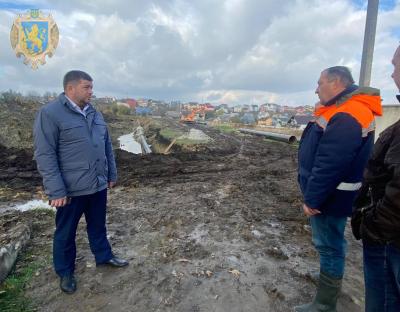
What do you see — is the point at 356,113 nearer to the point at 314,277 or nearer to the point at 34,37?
the point at 314,277

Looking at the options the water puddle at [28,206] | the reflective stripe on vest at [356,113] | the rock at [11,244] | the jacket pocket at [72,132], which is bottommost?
the water puddle at [28,206]

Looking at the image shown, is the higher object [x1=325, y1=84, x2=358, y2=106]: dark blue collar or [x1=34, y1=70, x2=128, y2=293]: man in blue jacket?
[x1=325, y1=84, x2=358, y2=106]: dark blue collar

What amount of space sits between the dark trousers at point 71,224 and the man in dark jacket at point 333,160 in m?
2.17

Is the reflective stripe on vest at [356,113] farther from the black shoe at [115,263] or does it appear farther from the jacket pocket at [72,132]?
the black shoe at [115,263]

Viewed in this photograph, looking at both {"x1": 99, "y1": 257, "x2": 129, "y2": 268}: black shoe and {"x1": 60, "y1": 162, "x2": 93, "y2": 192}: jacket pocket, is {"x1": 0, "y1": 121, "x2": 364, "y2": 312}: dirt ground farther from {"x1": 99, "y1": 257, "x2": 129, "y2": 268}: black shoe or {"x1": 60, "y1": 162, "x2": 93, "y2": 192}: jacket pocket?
{"x1": 60, "y1": 162, "x2": 93, "y2": 192}: jacket pocket

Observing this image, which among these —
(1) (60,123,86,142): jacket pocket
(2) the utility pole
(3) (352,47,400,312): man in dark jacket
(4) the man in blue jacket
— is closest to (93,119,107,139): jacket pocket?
(4) the man in blue jacket

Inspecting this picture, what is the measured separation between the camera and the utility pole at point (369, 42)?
19.4 ft

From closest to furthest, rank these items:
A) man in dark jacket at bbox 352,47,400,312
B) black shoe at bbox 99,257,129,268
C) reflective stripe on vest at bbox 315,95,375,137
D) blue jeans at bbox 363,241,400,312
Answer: man in dark jacket at bbox 352,47,400,312 → blue jeans at bbox 363,241,400,312 → reflective stripe on vest at bbox 315,95,375,137 → black shoe at bbox 99,257,129,268

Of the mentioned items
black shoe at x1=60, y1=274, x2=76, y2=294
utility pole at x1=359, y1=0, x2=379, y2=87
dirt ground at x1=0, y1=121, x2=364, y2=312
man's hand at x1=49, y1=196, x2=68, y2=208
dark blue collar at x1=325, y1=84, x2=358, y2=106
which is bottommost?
dirt ground at x1=0, y1=121, x2=364, y2=312

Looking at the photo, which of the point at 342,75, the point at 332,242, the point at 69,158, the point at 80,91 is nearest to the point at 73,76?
the point at 80,91

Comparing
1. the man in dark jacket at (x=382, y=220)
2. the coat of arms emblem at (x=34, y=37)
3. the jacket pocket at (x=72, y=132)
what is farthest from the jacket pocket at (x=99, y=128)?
the coat of arms emblem at (x=34, y=37)

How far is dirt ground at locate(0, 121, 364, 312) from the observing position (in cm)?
317

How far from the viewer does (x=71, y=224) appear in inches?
129

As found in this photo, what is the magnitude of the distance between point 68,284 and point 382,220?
2920mm
